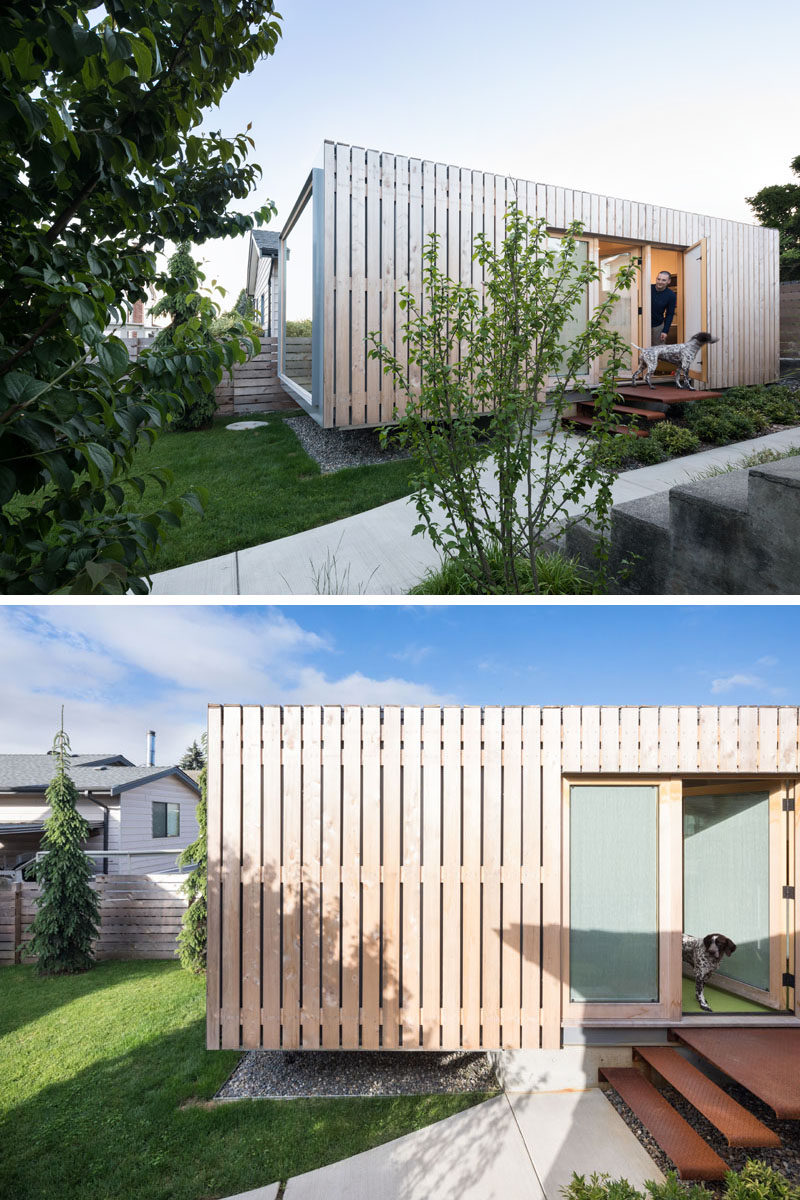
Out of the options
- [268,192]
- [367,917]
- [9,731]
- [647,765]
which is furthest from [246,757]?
[9,731]

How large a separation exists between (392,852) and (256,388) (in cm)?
729

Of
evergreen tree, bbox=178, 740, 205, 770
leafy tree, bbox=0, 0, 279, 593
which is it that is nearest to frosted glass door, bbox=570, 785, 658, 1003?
evergreen tree, bbox=178, 740, 205, 770

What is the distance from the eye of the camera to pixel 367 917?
3.85 meters

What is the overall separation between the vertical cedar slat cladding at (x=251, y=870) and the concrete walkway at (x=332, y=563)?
0.76 metres

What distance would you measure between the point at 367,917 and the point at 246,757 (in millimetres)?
1191

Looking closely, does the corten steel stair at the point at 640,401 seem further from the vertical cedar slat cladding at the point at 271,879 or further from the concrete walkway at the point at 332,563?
the vertical cedar slat cladding at the point at 271,879

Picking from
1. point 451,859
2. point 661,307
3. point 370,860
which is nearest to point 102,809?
point 370,860

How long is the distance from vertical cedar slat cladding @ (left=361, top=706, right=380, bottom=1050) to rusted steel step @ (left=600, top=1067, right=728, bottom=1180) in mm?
1456

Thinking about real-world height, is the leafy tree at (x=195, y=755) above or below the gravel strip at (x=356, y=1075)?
above

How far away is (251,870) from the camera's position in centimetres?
383

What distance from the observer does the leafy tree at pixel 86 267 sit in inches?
52.3

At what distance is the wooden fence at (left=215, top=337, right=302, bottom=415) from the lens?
913cm

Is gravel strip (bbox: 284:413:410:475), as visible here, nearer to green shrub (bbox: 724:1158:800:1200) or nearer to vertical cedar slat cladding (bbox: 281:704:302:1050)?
vertical cedar slat cladding (bbox: 281:704:302:1050)

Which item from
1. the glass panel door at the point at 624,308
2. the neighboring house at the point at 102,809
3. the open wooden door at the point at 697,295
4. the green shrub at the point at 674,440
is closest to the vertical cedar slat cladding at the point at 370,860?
the green shrub at the point at 674,440
